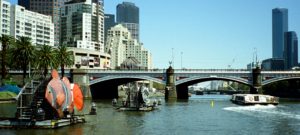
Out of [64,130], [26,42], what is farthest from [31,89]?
[26,42]

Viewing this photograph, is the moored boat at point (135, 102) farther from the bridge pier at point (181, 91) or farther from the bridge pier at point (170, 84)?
the bridge pier at point (181, 91)

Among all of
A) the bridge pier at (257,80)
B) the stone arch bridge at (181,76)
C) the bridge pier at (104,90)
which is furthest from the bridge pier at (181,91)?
the bridge pier at (257,80)

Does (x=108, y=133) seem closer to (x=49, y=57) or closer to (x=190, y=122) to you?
(x=190, y=122)

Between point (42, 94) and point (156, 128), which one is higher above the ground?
point (42, 94)

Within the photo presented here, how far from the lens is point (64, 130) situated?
52500mm

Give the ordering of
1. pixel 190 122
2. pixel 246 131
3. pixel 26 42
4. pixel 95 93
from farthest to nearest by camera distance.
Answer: pixel 95 93
pixel 26 42
pixel 190 122
pixel 246 131

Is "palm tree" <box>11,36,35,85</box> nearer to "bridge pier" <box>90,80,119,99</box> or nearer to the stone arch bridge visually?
the stone arch bridge

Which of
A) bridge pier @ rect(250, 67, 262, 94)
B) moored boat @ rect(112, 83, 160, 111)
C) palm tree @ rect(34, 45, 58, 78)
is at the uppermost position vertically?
palm tree @ rect(34, 45, 58, 78)

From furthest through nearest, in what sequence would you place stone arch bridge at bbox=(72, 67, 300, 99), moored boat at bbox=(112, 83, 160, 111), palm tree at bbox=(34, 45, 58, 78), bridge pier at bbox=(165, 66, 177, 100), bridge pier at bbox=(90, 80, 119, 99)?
bridge pier at bbox=(90, 80, 119, 99)
bridge pier at bbox=(165, 66, 177, 100)
stone arch bridge at bbox=(72, 67, 300, 99)
palm tree at bbox=(34, 45, 58, 78)
moored boat at bbox=(112, 83, 160, 111)

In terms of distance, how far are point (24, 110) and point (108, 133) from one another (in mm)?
11541

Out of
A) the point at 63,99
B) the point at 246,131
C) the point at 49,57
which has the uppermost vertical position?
the point at 49,57

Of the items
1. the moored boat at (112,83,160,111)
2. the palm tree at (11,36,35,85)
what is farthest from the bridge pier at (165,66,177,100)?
the moored boat at (112,83,160,111)

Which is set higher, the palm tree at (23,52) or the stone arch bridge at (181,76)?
the palm tree at (23,52)

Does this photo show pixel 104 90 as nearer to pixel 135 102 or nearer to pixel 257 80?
pixel 257 80
